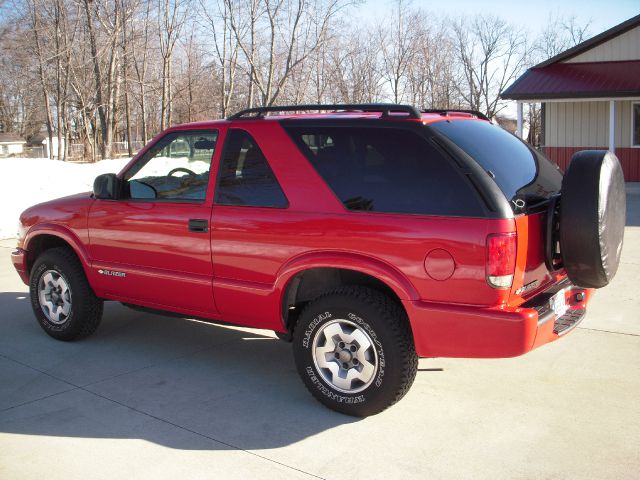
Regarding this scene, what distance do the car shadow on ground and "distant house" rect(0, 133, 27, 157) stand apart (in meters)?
74.9

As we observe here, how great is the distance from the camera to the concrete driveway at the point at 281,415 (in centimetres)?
378

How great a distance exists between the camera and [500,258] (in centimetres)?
378

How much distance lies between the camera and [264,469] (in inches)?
148

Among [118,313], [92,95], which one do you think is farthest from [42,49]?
[118,313]

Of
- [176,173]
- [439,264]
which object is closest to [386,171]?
[439,264]

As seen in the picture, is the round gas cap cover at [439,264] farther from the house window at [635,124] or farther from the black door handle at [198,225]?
the house window at [635,124]

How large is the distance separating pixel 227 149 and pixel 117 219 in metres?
1.16

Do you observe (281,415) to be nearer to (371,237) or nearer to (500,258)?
(371,237)

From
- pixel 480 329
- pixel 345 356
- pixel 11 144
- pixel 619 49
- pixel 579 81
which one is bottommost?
pixel 345 356

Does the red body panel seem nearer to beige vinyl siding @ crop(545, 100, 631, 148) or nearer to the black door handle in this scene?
the black door handle

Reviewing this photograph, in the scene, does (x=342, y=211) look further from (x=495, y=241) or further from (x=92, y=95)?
(x=92, y=95)

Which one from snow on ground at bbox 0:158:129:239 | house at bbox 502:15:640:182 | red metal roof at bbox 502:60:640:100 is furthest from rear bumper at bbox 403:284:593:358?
red metal roof at bbox 502:60:640:100

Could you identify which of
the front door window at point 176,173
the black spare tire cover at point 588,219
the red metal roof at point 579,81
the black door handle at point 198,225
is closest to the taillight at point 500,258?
the black spare tire cover at point 588,219

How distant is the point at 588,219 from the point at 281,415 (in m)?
2.18
